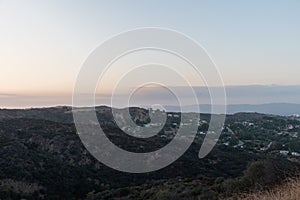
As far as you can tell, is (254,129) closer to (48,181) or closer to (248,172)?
(48,181)

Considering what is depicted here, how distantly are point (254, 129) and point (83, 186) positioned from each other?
140ft

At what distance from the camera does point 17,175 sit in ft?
75.7

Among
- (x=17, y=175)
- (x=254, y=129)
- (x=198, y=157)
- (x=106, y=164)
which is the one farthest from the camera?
(x=254, y=129)

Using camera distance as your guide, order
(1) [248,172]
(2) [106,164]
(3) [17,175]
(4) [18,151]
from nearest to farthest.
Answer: (1) [248,172]
(3) [17,175]
(4) [18,151]
(2) [106,164]

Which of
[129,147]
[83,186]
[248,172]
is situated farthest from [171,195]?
[129,147]

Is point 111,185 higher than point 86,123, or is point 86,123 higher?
point 86,123

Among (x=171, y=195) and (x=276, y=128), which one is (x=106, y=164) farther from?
(x=276, y=128)

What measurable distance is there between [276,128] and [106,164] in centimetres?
3981

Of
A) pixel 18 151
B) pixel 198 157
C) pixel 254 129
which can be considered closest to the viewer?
pixel 18 151

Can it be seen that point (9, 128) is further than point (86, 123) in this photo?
Answer: No

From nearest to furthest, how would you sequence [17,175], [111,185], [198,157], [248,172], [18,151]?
1. [248,172]
2. [17,175]
3. [111,185]
4. [18,151]
5. [198,157]

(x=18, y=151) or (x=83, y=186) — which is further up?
(x=18, y=151)

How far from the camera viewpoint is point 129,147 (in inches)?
1435

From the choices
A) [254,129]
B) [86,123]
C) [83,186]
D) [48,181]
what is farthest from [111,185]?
[254,129]
